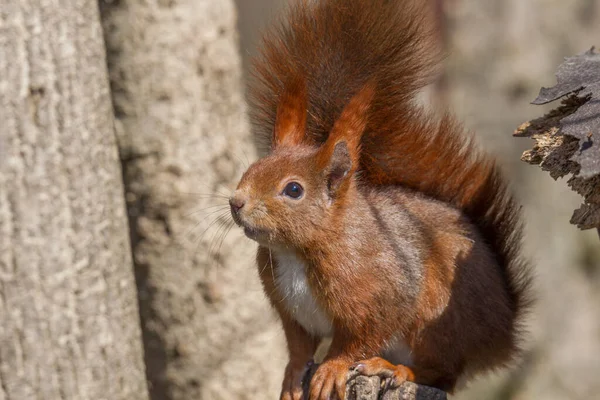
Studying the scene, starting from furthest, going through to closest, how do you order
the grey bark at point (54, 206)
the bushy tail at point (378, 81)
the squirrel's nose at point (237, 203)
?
the grey bark at point (54, 206)
the bushy tail at point (378, 81)
the squirrel's nose at point (237, 203)

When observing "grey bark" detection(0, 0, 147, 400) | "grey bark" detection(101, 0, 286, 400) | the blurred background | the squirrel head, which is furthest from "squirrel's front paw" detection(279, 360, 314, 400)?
the blurred background

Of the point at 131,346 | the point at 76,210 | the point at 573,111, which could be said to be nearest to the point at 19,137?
the point at 76,210

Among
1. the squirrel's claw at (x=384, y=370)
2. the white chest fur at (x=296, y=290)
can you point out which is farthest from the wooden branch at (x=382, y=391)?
the white chest fur at (x=296, y=290)

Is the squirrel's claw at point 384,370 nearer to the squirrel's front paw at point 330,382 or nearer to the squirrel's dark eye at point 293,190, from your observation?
the squirrel's front paw at point 330,382

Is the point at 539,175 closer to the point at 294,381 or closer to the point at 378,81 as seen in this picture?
the point at 378,81

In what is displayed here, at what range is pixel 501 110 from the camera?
16.3ft

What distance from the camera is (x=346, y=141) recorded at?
2072 mm

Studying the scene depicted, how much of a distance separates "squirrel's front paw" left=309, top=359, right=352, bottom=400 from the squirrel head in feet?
0.98

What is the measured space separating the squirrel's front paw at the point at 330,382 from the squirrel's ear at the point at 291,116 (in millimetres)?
554

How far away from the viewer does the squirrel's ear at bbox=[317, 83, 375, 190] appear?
207 cm

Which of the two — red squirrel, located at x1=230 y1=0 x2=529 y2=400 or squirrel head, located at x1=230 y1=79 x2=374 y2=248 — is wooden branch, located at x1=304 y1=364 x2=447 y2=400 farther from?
squirrel head, located at x1=230 y1=79 x2=374 y2=248

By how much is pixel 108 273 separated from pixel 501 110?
9.49ft

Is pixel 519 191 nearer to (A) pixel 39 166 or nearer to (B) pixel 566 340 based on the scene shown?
(B) pixel 566 340

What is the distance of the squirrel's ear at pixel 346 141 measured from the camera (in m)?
2.07
